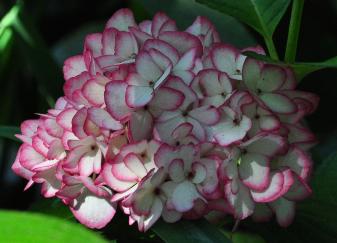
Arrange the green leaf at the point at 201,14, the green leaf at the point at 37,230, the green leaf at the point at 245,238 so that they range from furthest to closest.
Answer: the green leaf at the point at 201,14 < the green leaf at the point at 245,238 < the green leaf at the point at 37,230

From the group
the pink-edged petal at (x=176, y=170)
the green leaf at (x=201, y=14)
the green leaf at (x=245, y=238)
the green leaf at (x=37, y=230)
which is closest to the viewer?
the green leaf at (x=37, y=230)

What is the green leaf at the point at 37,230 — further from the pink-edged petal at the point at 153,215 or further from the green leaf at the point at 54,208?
the green leaf at the point at 54,208

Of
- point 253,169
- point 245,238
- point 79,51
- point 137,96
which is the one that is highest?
point 137,96

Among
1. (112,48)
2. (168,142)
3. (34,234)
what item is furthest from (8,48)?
(34,234)

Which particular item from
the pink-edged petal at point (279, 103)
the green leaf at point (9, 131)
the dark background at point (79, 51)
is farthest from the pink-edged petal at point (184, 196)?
the dark background at point (79, 51)

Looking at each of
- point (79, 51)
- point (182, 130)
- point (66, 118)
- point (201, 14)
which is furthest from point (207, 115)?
point (79, 51)

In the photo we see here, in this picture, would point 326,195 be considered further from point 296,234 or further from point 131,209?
point 131,209

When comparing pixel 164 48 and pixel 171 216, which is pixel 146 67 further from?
pixel 171 216
